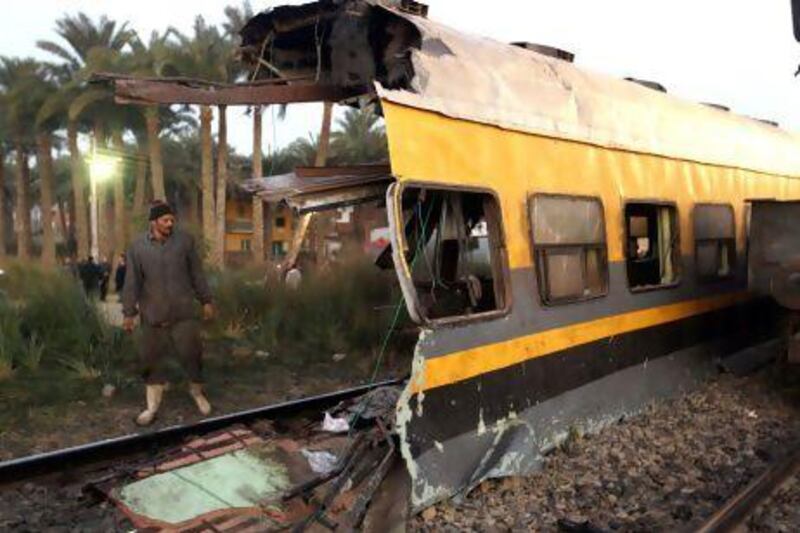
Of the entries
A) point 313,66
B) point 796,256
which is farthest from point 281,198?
point 796,256

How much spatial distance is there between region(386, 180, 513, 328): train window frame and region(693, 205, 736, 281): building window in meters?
3.57

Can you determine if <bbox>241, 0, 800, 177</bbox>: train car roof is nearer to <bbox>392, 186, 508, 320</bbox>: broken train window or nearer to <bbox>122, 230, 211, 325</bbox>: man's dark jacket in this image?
<bbox>392, 186, 508, 320</bbox>: broken train window

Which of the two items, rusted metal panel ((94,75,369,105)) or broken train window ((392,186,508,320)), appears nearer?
rusted metal panel ((94,75,369,105))

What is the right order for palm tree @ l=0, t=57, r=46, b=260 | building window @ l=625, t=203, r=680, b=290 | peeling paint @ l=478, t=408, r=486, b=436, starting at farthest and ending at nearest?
palm tree @ l=0, t=57, r=46, b=260 < building window @ l=625, t=203, r=680, b=290 < peeling paint @ l=478, t=408, r=486, b=436

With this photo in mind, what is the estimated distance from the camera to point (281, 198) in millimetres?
5430

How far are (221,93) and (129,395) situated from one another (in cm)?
406

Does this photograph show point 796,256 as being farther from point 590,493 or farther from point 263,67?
point 263,67

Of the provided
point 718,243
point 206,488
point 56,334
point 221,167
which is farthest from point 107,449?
point 221,167

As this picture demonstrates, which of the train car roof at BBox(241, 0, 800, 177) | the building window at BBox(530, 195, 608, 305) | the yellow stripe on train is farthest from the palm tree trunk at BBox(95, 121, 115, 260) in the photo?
the building window at BBox(530, 195, 608, 305)

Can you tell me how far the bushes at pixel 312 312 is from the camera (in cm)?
1132

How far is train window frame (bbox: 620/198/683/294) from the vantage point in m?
7.00

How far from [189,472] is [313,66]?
3460 mm

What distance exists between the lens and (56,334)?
9.92 metres

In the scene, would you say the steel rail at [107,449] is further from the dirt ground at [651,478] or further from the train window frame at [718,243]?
the train window frame at [718,243]
